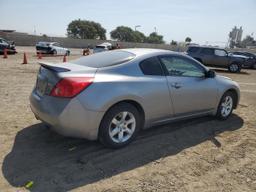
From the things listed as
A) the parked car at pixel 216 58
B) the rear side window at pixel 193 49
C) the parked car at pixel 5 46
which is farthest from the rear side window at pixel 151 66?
the parked car at pixel 5 46

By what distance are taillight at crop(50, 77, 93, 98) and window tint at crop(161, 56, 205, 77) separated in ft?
5.40

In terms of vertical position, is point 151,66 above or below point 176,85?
above

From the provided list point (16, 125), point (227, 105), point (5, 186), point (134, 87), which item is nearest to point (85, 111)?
point (134, 87)

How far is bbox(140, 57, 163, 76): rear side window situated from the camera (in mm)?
4727

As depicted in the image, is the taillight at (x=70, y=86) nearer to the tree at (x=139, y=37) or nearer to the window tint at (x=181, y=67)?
the window tint at (x=181, y=67)

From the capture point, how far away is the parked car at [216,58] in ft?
64.2

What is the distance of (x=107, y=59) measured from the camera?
479cm

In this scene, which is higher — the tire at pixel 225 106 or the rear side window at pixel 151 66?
the rear side window at pixel 151 66

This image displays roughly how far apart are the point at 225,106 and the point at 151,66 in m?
2.36

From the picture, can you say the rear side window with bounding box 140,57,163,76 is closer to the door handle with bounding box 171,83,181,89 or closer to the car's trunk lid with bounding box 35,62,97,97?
the door handle with bounding box 171,83,181,89

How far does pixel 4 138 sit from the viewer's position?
468 cm

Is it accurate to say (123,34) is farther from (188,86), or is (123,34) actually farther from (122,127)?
(122,127)

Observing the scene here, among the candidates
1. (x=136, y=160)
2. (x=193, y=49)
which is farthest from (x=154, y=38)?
(x=136, y=160)

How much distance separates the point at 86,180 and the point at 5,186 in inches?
36.3
